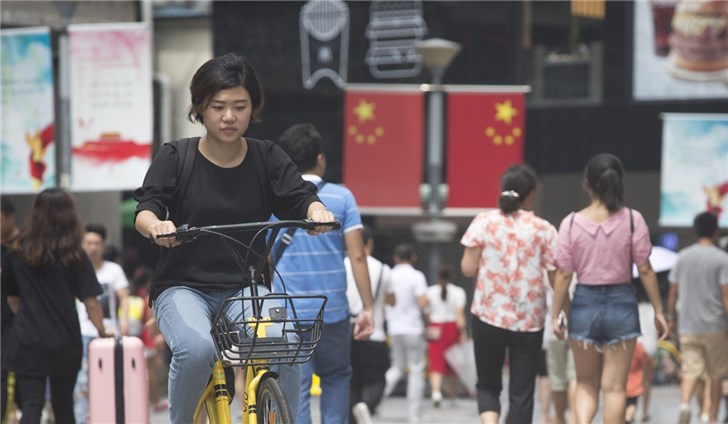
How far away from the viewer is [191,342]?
15.7ft

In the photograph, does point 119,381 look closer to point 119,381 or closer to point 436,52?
point 119,381

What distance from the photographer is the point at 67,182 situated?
13562 mm

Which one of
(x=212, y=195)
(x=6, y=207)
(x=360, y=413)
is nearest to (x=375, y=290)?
(x=360, y=413)

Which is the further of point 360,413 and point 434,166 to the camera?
point 434,166

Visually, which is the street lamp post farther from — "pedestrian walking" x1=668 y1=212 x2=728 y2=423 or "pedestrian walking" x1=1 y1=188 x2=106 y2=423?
"pedestrian walking" x1=1 y1=188 x2=106 y2=423

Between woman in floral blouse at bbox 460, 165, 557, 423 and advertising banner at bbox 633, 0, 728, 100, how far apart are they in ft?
48.7

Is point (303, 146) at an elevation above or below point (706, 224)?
above

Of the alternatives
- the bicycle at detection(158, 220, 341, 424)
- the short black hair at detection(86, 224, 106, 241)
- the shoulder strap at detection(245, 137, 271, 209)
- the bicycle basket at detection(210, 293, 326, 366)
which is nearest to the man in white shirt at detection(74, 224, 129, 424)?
the short black hair at detection(86, 224, 106, 241)

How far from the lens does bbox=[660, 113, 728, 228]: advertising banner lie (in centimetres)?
1573

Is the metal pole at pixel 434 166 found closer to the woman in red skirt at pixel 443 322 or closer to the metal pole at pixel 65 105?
the woman in red skirt at pixel 443 322

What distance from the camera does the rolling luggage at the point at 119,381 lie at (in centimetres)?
791

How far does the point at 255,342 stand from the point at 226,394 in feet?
1.78

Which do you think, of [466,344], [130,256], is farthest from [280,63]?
[466,344]

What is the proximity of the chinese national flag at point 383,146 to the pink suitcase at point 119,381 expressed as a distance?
946 centimetres
